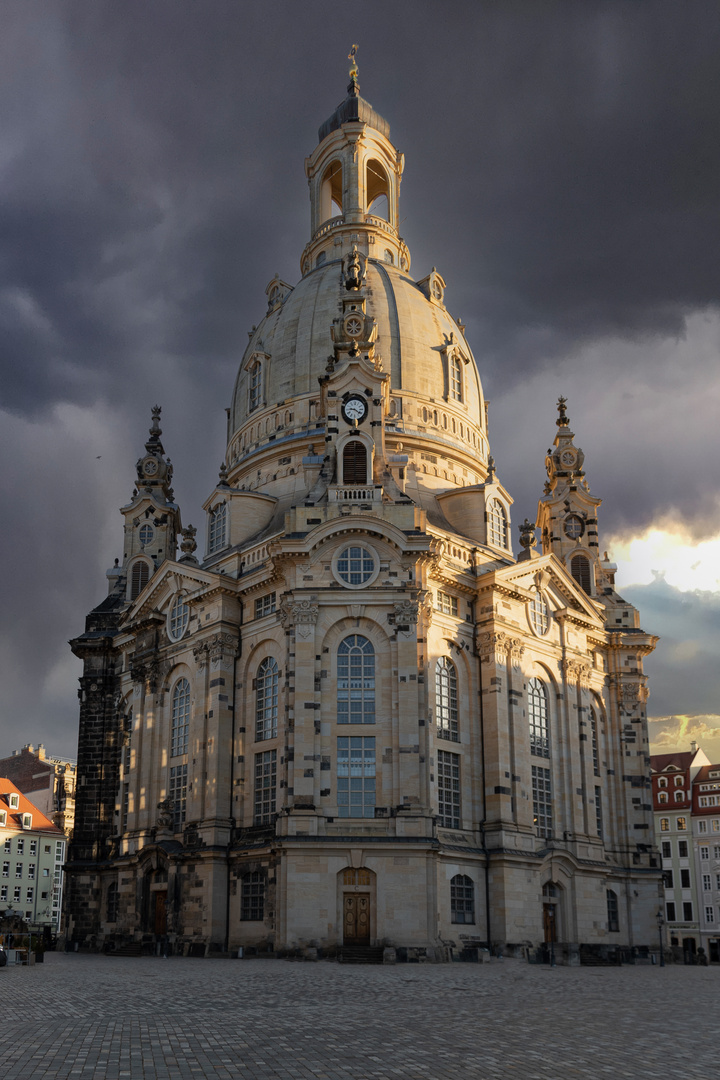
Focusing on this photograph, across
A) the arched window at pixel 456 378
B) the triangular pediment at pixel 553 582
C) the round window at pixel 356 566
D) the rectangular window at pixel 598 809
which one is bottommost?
the rectangular window at pixel 598 809

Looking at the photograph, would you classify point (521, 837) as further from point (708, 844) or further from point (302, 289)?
point (708, 844)

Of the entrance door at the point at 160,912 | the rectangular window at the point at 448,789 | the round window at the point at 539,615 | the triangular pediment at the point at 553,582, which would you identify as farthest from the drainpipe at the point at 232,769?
the round window at the point at 539,615

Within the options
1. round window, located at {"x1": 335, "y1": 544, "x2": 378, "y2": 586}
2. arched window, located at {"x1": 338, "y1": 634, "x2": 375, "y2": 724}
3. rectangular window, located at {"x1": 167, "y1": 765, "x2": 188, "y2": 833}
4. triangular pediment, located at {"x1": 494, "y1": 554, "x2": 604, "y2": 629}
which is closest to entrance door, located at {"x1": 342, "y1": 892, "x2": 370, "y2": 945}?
arched window, located at {"x1": 338, "y1": 634, "x2": 375, "y2": 724}

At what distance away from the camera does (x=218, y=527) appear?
71.1 m

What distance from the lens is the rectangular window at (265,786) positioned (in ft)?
188

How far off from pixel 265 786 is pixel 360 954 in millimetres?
12001

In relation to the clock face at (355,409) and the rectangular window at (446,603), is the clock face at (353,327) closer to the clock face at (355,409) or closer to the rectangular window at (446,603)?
the clock face at (355,409)

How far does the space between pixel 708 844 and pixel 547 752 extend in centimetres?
4731

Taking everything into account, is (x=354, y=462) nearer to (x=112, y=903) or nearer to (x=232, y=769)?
(x=232, y=769)

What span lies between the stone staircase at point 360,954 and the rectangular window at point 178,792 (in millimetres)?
17077

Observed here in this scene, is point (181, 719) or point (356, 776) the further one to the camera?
point (181, 719)

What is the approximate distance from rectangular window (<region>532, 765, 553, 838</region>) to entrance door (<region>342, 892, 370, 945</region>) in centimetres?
1417

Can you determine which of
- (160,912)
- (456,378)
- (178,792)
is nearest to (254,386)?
(456,378)

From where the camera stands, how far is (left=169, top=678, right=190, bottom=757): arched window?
64688 mm
